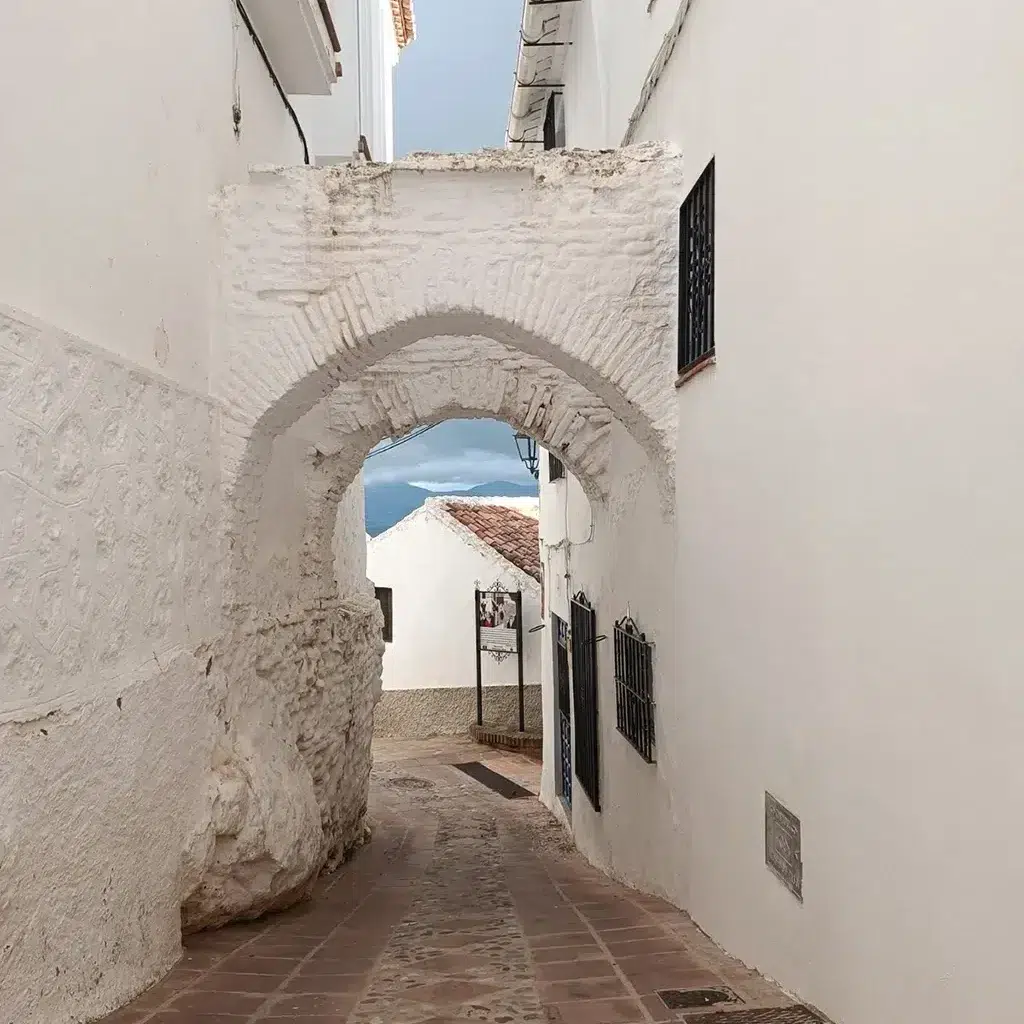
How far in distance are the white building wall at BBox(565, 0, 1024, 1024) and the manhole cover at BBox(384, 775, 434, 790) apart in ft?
23.6

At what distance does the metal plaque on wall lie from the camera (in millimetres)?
2811

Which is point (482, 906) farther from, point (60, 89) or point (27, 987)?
point (60, 89)

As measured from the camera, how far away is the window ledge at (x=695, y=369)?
3732mm

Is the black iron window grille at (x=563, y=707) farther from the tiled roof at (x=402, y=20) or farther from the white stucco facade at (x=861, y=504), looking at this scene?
the tiled roof at (x=402, y=20)

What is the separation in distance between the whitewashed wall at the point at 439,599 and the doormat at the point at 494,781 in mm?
2268

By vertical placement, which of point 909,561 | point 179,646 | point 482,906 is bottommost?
point 482,906

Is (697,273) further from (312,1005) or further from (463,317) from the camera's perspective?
(312,1005)

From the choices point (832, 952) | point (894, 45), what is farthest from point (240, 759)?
point (894, 45)

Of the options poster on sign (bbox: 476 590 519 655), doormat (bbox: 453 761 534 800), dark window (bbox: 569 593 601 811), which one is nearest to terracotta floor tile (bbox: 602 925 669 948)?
dark window (bbox: 569 593 601 811)

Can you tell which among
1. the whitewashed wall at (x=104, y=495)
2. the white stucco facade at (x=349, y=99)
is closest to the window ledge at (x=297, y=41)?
the whitewashed wall at (x=104, y=495)

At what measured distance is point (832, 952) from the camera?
254 cm

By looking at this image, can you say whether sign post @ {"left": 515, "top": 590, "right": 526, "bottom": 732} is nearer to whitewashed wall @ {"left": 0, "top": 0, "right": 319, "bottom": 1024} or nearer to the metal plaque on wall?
whitewashed wall @ {"left": 0, "top": 0, "right": 319, "bottom": 1024}

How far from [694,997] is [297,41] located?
4667 mm

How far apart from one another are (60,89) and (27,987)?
7.48ft
